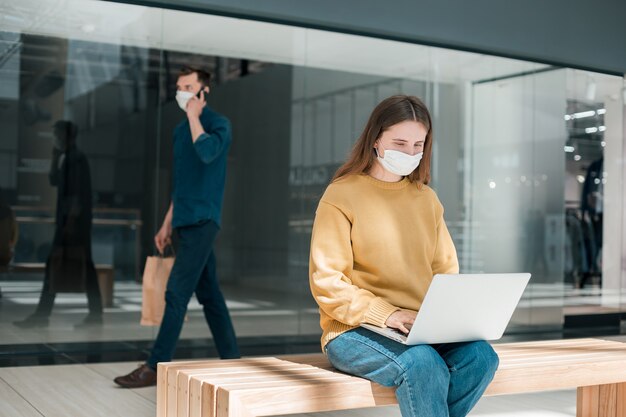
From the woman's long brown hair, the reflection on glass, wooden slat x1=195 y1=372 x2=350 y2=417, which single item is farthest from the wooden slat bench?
the reflection on glass

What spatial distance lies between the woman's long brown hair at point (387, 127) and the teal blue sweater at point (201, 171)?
1.72 m

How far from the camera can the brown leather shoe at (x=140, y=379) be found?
4523 millimetres

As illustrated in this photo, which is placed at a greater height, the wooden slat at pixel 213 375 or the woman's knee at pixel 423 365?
the woman's knee at pixel 423 365

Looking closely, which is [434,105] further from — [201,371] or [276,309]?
[201,371]

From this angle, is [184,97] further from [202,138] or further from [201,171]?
[201,171]

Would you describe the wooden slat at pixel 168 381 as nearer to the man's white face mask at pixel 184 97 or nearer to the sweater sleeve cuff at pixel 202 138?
the sweater sleeve cuff at pixel 202 138

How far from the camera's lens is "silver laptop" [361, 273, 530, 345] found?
2.60m

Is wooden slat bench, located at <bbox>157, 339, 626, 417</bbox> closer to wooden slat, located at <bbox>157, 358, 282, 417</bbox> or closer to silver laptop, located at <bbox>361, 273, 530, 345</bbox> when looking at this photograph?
wooden slat, located at <bbox>157, 358, 282, 417</bbox>

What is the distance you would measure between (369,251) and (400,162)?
314 millimetres

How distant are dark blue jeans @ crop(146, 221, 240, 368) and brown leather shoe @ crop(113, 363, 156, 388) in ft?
0.12

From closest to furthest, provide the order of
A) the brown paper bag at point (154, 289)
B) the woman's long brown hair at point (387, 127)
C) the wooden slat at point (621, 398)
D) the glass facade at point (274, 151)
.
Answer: the woman's long brown hair at point (387, 127)
the wooden slat at point (621, 398)
the brown paper bag at point (154, 289)
the glass facade at point (274, 151)

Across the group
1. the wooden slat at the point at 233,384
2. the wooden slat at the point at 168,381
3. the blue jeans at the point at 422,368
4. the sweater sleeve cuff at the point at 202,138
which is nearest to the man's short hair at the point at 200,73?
the sweater sleeve cuff at the point at 202,138

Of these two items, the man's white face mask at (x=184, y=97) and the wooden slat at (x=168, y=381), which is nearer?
the wooden slat at (x=168, y=381)

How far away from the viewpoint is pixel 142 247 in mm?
6320
